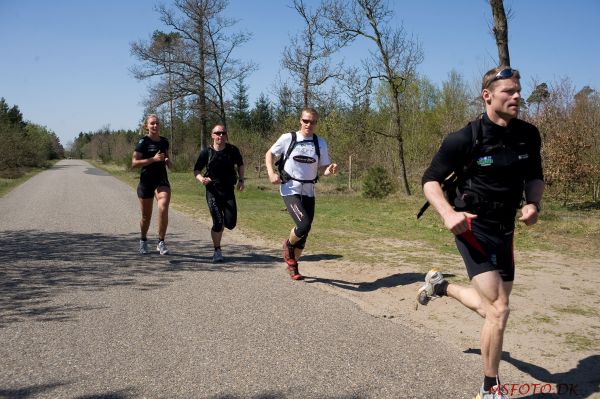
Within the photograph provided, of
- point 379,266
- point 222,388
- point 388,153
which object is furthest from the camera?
point 388,153

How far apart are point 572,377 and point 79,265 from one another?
6.12m

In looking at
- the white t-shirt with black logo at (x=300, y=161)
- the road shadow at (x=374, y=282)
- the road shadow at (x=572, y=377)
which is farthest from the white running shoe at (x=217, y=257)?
the road shadow at (x=572, y=377)

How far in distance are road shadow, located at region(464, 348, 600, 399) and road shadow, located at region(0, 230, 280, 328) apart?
395 cm

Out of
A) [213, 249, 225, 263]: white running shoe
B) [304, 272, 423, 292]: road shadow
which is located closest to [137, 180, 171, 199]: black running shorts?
[213, 249, 225, 263]: white running shoe

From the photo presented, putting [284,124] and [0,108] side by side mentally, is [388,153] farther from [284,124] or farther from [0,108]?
[0,108]

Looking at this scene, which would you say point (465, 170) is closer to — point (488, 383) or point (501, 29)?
point (488, 383)

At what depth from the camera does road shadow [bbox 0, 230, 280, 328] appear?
5086 mm

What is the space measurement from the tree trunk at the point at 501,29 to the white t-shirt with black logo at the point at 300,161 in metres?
6.15

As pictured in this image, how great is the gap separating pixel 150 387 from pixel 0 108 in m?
71.6

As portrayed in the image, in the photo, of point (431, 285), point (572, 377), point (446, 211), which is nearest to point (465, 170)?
point (446, 211)

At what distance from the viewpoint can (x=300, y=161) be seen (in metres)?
6.32

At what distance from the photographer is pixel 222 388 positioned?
3.23m

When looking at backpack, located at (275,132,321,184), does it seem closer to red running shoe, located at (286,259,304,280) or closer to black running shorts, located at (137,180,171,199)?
red running shoe, located at (286,259,304,280)

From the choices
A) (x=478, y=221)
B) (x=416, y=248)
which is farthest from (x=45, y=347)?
(x=416, y=248)
